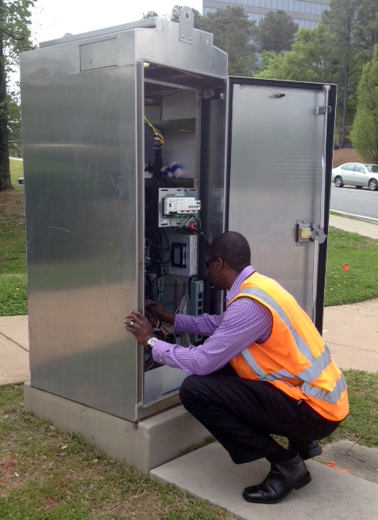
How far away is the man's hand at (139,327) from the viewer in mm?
3469

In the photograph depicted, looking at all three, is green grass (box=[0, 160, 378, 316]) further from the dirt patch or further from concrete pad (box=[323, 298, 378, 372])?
the dirt patch

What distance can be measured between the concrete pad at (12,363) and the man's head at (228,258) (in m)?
2.35

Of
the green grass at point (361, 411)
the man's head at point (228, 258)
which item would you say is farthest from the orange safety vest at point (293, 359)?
the green grass at point (361, 411)

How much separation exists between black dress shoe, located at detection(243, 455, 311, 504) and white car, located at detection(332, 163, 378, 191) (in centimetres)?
2664

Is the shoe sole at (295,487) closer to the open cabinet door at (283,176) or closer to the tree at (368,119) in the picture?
the open cabinet door at (283,176)

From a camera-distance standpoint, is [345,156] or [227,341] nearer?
[227,341]

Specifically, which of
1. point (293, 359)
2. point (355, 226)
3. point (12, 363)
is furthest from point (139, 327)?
point (355, 226)

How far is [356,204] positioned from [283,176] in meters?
17.0

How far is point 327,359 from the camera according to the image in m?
3.23

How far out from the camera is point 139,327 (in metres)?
3.47

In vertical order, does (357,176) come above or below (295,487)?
above

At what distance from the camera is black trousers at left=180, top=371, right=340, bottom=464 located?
316cm

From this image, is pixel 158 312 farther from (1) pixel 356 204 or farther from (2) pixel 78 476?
(1) pixel 356 204

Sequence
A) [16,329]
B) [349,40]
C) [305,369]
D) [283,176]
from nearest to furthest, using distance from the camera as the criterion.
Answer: [305,369]
[283,176]
[16,329]
[349,40]
